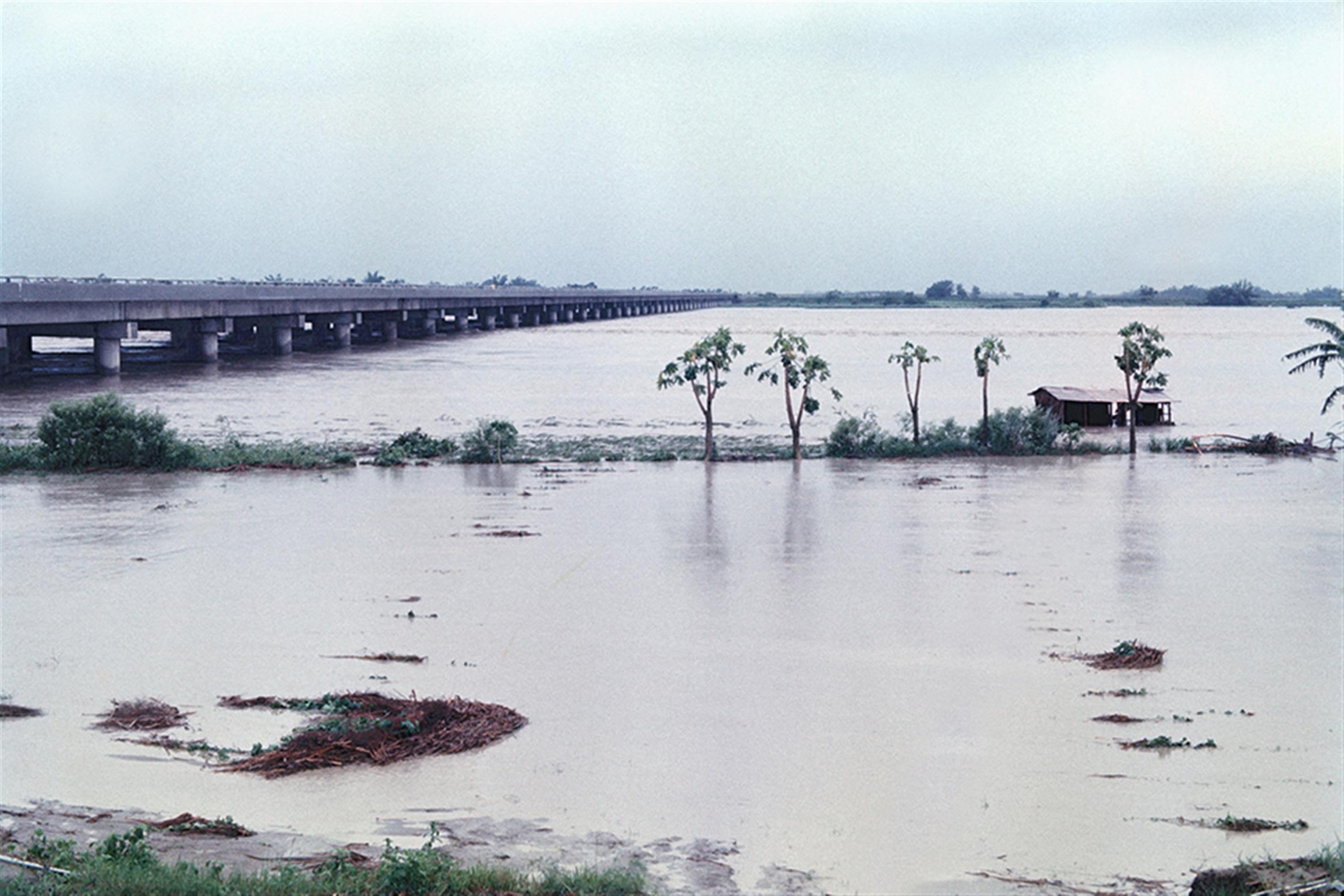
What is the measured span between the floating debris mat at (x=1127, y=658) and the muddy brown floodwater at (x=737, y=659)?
0.18 meters

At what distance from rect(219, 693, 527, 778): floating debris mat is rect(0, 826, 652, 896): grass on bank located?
2.82 metres

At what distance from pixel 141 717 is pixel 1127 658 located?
33.3 feet

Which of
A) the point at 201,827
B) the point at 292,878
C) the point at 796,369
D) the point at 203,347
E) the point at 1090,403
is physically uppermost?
the point at 203,347

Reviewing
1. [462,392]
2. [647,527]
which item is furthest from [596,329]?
[647,527]

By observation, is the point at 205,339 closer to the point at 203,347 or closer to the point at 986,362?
the point at 203,347

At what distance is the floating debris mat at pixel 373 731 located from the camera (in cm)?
1115

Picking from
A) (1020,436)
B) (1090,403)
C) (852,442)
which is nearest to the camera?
(852,442)

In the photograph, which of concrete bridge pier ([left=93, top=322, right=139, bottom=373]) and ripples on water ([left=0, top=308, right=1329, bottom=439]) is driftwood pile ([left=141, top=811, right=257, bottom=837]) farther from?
concrete bridge pier ([left=93, top=322, right=139, bottom=373])

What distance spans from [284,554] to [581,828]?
492 inches

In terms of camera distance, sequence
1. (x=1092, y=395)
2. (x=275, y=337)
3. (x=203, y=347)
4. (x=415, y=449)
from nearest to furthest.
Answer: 1. (x=415, y=449)
2. (x=1092, y=395)
3. (x=203, y=347)
4. (x=275, y=337)

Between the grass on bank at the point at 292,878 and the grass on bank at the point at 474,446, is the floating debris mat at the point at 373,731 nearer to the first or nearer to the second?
the grass on bank at the point at 292,878

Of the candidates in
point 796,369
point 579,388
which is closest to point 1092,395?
point 796,369

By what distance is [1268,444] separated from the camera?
38.6 meters

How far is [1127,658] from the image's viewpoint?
48.9ft
